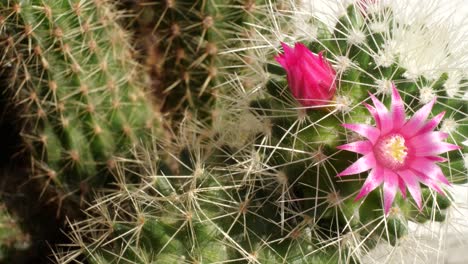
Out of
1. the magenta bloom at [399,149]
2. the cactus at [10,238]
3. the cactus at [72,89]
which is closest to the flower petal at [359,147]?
the magenta bloom at [399,149]

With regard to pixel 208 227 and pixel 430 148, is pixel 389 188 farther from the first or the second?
pixel 208 227

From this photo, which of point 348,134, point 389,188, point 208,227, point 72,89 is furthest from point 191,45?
point 389,188

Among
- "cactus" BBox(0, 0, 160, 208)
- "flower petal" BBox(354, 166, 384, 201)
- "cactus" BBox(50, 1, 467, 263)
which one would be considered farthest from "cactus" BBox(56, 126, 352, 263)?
"cactus" BBox(0, 0, 160, 208)

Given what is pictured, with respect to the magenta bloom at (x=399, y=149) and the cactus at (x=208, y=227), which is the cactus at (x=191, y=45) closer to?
the cactus at (x=208, y=227)

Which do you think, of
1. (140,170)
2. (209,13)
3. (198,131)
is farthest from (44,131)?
(209,13)

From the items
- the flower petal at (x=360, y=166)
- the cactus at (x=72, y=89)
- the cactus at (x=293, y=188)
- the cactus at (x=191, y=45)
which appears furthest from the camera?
the cactus at (x=191, y=45)

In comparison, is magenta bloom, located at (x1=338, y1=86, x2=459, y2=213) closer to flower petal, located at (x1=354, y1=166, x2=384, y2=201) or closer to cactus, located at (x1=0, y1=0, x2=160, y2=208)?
flower petal, located at (x1=354, y1=166, x2=384, y2=201)
